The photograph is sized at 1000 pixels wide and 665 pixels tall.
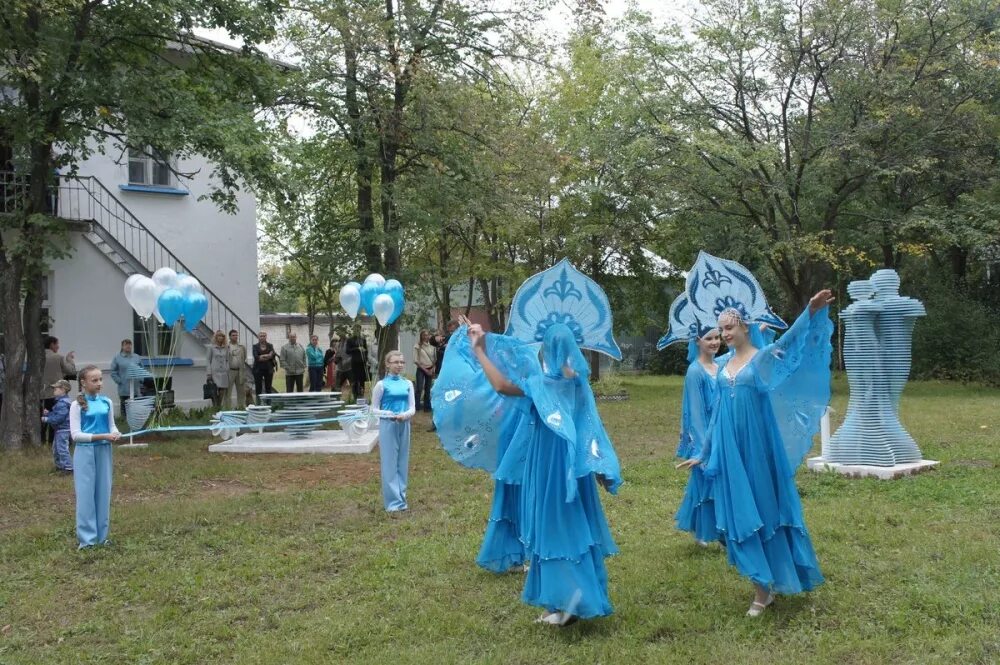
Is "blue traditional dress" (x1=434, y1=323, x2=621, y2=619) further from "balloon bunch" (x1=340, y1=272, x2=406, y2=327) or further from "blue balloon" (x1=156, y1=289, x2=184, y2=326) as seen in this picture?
"blue balloon" (x1=156, y1=289, x2=184, y2=326)

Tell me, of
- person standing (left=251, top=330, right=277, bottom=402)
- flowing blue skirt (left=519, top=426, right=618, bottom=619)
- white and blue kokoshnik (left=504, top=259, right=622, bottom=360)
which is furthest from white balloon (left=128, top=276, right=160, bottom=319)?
flowing blue skirt (left=519, top=426, right=618, bottom=619)

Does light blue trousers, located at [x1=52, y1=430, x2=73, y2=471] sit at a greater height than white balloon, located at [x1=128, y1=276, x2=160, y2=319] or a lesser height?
lesser

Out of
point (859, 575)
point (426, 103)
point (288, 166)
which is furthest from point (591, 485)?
point (426, 103)

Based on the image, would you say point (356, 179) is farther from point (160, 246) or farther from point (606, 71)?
point (606, 71)

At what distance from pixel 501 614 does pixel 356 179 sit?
13605mm

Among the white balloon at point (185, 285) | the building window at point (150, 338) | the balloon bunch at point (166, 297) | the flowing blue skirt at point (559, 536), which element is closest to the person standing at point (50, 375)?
the balloon bunch at point (166, 297)

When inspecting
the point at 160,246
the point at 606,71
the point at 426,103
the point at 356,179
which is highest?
the point at 606,71

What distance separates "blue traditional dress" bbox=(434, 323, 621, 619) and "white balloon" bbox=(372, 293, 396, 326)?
7765 mm

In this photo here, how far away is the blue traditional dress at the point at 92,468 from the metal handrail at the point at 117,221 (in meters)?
10.4

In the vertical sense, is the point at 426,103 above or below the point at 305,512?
above

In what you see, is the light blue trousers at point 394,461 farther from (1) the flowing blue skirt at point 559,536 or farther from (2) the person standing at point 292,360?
(2) the person standing at point 292,360

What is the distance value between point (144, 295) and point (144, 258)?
6313 mm

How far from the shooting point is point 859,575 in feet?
20.3

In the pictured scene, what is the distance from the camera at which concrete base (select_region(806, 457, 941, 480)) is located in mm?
9820
